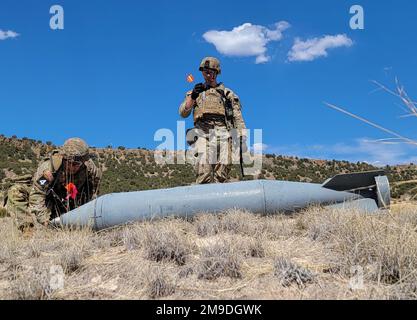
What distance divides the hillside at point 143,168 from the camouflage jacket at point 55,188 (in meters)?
19.8

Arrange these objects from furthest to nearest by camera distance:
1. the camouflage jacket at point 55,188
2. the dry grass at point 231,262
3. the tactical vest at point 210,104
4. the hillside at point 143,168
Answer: the hillside at point 143,168, the tactical vest at point 210,104, the camouflage jacket at point 55,188, the dry grass at point 231,262

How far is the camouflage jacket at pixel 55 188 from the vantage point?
22.8 feet

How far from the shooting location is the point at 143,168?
128 ft

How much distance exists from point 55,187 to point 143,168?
31995 mm

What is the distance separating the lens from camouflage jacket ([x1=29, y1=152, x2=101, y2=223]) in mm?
6941

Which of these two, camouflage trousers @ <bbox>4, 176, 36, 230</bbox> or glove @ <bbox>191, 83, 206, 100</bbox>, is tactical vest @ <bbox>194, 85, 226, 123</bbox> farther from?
camouflage trousers @ <bbox>4, 176, 36, 230</bbox>

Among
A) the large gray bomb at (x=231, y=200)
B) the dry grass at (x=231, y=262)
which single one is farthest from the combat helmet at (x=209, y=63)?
the dry grass at (x=231, y=262)

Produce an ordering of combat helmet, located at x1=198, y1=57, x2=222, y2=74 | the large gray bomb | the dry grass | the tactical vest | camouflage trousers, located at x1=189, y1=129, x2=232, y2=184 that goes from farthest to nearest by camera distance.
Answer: combat helmet, located at x1=198, y1=57, x2=222, y2=74, the tactical vest, camouflage trousers, located at x1=189, y1=129, x2=232, y2=184, the large gray bomb, the dry grass

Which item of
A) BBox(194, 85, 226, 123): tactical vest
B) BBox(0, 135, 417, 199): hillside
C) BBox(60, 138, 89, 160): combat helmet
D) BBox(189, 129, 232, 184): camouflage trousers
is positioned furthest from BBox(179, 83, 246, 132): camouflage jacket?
BBox(0, 135, 417, 199): hillside

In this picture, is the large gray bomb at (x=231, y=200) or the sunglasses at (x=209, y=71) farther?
the sunglasses at (x=209, y=71)

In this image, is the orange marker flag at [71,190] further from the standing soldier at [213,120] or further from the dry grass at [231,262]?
the standing soldier at [213,120]

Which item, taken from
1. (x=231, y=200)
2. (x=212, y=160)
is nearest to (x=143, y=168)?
(x=212, y=160)

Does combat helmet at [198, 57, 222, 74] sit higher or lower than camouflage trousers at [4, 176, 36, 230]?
higher

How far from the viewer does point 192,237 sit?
207 inches
